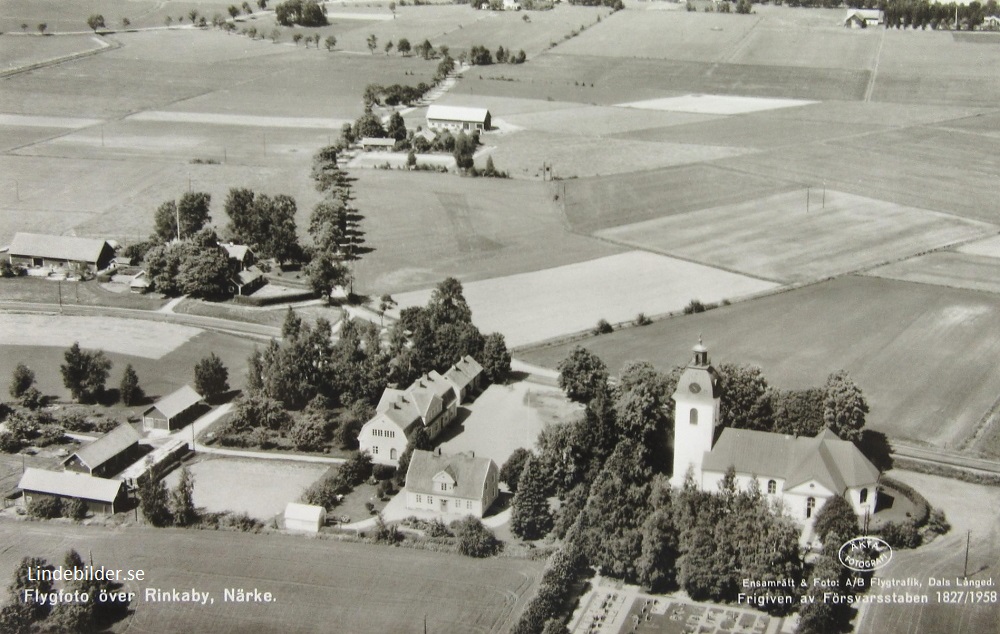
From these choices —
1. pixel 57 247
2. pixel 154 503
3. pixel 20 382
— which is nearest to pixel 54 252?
pixel 57 247

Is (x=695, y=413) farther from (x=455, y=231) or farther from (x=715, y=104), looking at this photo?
A: (x=715, y=104)

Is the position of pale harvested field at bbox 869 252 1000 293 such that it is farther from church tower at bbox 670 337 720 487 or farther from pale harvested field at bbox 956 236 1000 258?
church tower at bbox 670 337 720 487

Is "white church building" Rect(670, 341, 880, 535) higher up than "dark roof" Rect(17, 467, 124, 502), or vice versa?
"white church building" Rect(670, 341, 880, 535)

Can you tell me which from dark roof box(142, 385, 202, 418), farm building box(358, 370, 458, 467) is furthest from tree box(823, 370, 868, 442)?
dark roof box(142, 385, 202, 418)

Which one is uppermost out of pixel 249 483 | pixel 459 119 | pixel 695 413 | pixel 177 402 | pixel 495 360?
pixel 459 119

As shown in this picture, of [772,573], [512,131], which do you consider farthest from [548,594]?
[512,131]

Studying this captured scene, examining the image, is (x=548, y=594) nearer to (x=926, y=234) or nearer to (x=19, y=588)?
(x=19, y=588)
